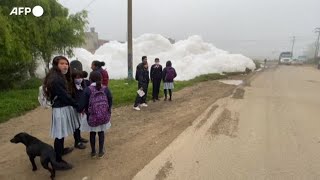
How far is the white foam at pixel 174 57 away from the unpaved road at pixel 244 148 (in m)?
12.6

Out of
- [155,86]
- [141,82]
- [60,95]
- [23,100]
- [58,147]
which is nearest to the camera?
[60,95]

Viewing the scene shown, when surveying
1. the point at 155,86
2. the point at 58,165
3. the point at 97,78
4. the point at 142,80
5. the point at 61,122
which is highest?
the point at 97,78

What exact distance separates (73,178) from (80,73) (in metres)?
1.74

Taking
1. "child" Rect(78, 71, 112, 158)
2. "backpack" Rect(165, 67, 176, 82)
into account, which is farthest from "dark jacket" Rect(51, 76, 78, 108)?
"backpack" Rect(165, 67, 176, 82)

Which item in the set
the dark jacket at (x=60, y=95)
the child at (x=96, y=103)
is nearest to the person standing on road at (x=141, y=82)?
the child at (x=96, y=103)

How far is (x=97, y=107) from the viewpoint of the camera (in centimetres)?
531

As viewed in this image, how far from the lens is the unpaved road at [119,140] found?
16.8ft

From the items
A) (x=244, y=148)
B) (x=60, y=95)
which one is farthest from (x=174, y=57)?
(x=60, y=95)

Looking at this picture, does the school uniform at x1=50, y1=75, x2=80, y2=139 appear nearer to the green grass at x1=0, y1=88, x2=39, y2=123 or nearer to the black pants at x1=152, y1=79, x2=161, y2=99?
the green grass at x1=0, y1=88, x2=39, y2=123

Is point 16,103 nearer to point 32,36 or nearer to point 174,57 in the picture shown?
point 32,36

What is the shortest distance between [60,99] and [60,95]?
87 mm

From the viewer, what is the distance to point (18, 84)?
558 inches

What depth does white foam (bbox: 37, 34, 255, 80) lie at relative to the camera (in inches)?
915

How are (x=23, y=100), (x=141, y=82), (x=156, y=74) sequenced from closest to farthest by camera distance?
1. (x=141, y=82)
2. (x=23, y=100)
3. (x=156, y=74)
